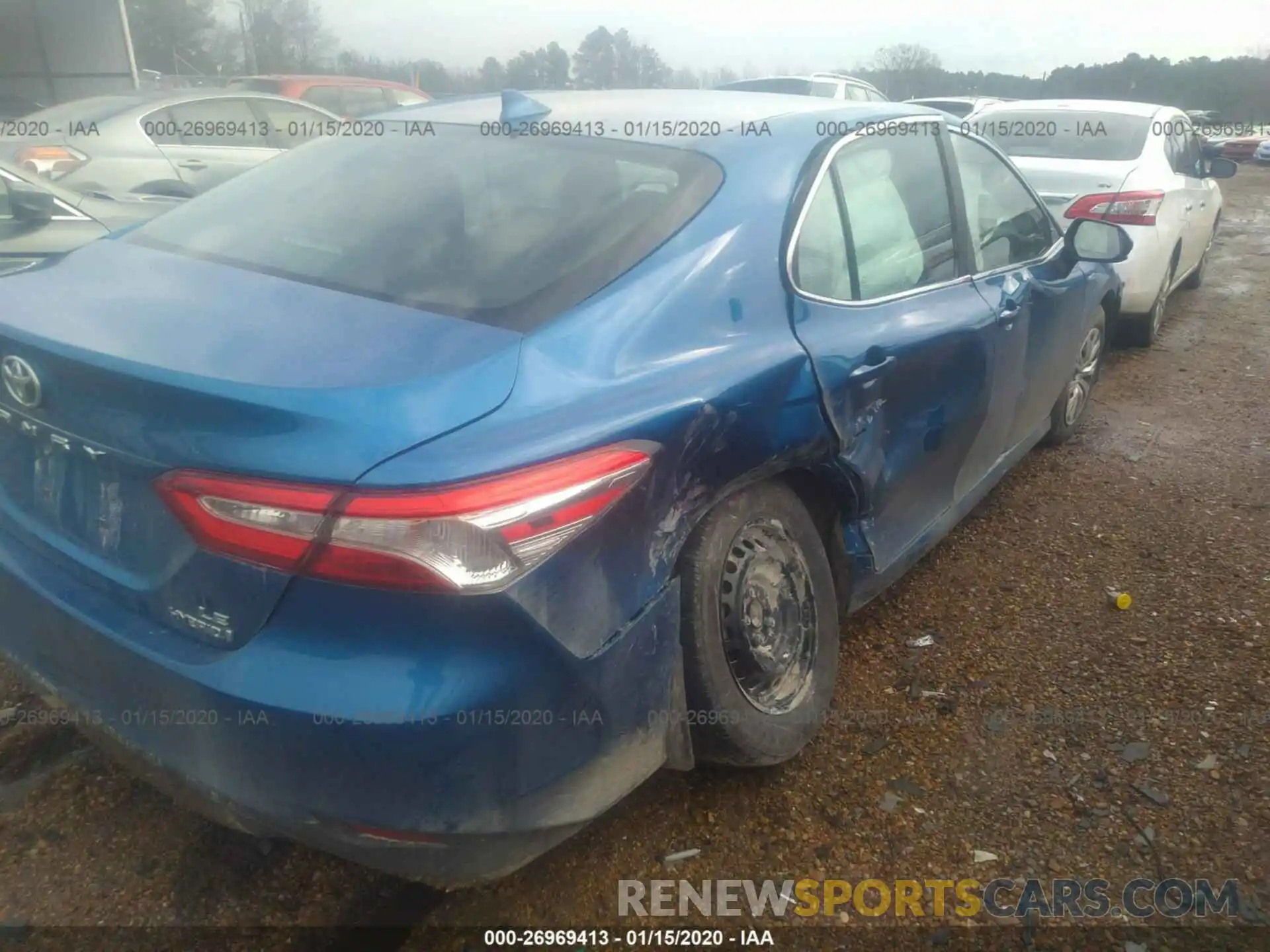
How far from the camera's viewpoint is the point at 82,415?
70.1 inches

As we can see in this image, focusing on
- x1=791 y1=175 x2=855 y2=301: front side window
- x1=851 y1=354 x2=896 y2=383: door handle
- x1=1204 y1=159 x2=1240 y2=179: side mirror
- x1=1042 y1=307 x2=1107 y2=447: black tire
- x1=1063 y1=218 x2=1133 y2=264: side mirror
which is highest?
x1=791 y1=175 x2=855 y2=301: front side window

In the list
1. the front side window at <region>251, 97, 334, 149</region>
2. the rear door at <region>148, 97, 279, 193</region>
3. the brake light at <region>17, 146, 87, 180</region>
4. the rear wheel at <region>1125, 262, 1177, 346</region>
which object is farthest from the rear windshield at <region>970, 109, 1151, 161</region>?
the brake light at <region>17, 146, 87, 180</region>

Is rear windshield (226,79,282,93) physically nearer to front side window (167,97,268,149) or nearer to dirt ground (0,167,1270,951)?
front side window (167,97,268,149)

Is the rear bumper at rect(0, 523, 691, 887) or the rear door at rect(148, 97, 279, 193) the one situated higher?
the rear door at rect(148, 97, 279, 193)

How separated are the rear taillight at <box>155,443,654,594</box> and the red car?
10.1m

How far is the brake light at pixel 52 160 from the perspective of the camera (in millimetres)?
6680

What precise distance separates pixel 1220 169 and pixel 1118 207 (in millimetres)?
2048

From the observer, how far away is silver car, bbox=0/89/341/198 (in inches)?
273

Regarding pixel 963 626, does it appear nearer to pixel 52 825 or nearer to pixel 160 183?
pixel 52 825

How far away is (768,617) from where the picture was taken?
91.9 inches

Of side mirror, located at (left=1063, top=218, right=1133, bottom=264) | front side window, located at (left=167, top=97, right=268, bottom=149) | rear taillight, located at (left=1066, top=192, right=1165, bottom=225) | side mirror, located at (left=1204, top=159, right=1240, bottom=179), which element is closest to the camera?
side mirror, located at (left=1063, top=218, right=1133, bottom=264)

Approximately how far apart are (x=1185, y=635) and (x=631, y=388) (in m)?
2.33

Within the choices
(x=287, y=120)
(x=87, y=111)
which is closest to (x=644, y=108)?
(x=87, y=111)

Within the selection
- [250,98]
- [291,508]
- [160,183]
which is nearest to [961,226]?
[291,508]
